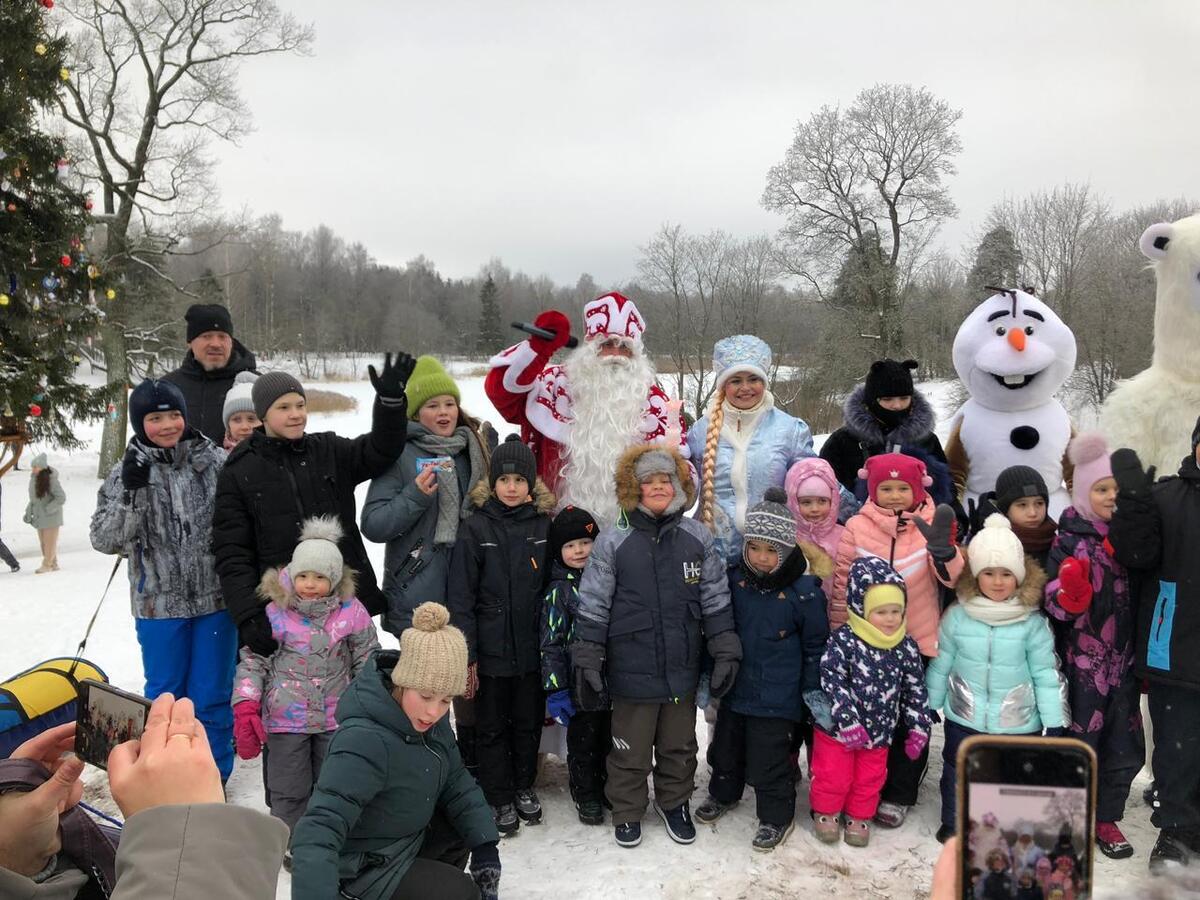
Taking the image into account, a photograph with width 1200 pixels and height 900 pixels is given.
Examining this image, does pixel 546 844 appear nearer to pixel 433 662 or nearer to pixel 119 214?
pixel 433 662

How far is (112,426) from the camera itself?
17.5 m

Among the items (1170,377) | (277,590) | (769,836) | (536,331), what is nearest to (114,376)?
(536,331)

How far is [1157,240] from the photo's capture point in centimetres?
429

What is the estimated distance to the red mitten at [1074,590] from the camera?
132 inches

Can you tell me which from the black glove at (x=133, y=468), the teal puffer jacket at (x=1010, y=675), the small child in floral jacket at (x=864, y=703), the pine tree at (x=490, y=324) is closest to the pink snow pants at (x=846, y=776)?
the small child in floral jacket at (x=864, y=703)

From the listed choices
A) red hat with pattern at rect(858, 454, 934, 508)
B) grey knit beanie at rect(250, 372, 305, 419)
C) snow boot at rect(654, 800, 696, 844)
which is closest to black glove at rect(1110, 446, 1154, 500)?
red hat with pattern at rect(858, 454, 934, 508)

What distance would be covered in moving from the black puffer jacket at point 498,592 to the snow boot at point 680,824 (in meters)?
0.90

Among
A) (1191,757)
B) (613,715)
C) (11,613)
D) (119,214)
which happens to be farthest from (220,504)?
(119,214)

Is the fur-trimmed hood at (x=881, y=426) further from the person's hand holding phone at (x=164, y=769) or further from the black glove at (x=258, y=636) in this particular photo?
the person's hand holding phone at (x=164, y=769)

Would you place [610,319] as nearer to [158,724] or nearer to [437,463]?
[437,463]

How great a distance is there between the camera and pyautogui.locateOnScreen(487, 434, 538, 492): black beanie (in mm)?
3725

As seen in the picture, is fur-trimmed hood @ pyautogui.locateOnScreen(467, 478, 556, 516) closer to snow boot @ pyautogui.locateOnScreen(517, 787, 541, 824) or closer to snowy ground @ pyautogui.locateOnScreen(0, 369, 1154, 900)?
snow boot @ pyautogui.locateOnScreen(517, 787, 541, 824)

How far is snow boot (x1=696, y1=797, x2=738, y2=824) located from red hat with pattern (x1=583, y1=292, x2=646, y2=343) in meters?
2.50

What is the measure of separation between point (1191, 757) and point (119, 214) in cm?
2131
